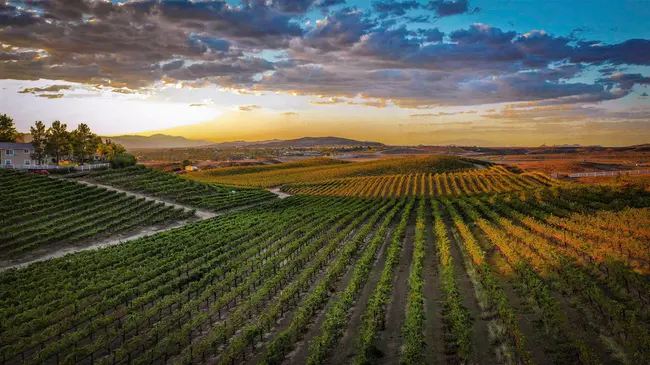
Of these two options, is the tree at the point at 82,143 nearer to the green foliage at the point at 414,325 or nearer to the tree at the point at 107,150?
the tree at the point at 107,150

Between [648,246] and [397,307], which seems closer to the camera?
[397,307]

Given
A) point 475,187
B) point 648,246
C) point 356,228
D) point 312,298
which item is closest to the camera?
point 312,298

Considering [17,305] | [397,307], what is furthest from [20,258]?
[397,307]

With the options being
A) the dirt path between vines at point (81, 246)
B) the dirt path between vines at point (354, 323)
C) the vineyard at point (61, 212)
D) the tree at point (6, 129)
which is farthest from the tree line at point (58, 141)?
the dirt path between vines at point (354, 323)

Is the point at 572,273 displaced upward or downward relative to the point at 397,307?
upward

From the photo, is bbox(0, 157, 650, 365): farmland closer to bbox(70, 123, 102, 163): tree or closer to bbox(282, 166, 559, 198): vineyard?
bbox(282, 166, 559, 198): vineyard

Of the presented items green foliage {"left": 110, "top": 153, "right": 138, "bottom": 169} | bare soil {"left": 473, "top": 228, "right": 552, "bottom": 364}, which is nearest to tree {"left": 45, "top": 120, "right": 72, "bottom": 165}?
green foliage {"left": 110, "top": 153, "right": 138, "bottom": 169}

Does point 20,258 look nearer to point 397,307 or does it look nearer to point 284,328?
point 284,328
